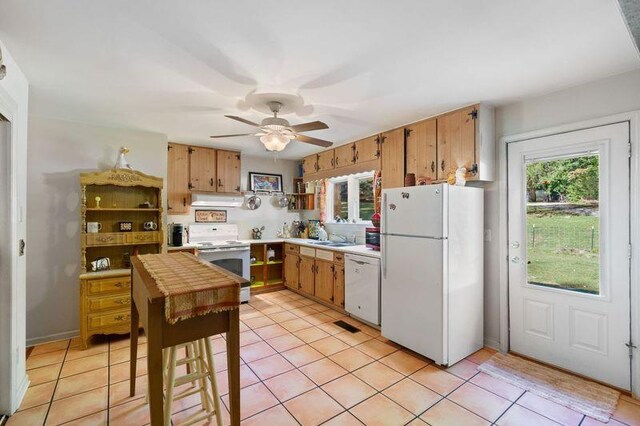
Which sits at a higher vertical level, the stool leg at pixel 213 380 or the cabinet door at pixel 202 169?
the cabinet door at pixel 202 169

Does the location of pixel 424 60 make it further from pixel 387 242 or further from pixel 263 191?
pixel 263 191

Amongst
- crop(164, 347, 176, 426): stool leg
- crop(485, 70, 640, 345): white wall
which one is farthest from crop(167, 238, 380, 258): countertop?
crop(164, 347, 176, 426): stool leg

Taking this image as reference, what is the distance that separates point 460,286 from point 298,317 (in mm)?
2035

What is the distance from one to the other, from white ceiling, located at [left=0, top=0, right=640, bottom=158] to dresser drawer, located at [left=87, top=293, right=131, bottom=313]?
1936mm

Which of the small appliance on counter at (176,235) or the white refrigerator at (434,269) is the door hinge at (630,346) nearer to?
the white refrigerator at (434,269)

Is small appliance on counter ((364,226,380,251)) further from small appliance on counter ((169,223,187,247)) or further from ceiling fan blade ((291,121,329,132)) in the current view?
small appliance on counter ((169,223,187,247))

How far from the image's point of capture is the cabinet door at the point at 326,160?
4.65m

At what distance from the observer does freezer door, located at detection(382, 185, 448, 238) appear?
2.65 m

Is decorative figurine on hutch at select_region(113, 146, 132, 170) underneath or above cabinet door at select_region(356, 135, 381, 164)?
underneath

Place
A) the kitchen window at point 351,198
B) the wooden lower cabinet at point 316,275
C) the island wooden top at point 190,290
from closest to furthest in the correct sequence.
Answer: the island wooden top at point 190,290
the wooden lower cabinet at point 316,275
the kitchen window at point 351,198

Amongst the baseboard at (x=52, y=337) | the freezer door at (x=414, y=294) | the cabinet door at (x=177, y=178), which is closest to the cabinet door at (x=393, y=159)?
the freezer door at (x=414, y=294)

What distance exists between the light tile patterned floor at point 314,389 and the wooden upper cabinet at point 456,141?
6.09 feet

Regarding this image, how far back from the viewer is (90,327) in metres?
3.04

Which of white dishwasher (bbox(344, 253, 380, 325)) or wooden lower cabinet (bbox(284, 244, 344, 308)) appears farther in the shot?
wooden lower cabinet (bbox(284, 244, 344, 308))
